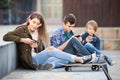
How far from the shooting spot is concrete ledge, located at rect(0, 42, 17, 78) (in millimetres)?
8086

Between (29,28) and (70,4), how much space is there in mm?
17971

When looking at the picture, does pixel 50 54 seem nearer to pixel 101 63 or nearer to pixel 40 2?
pixel 101 63

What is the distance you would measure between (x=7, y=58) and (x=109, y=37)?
14.5 m

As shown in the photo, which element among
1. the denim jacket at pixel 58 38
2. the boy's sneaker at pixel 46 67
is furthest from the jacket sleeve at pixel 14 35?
the denim jacket at pixel 58 38

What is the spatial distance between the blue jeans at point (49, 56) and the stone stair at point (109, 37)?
38.4 ft

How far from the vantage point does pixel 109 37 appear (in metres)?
22.6

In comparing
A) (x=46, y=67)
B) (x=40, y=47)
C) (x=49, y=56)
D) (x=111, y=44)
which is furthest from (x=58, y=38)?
(x=111, y=44)

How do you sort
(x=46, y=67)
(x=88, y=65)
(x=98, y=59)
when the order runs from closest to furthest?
(x=88, y=65), (x=46, y=67), (x=98, y=59)

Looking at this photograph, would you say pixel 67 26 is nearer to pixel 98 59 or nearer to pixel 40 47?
pixel 40 47

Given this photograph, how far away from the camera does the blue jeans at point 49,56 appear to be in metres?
9.30

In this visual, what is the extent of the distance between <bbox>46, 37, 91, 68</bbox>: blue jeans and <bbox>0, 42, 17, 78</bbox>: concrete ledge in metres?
0.74

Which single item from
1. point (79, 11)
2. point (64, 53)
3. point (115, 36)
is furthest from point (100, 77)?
point (79, 11)

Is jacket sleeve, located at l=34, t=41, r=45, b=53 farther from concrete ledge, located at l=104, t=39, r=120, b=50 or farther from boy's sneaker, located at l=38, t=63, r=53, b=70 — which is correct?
concrete ledge, located at l=104, t=39, r=120, b=50

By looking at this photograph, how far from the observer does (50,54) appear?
9.39 metres
